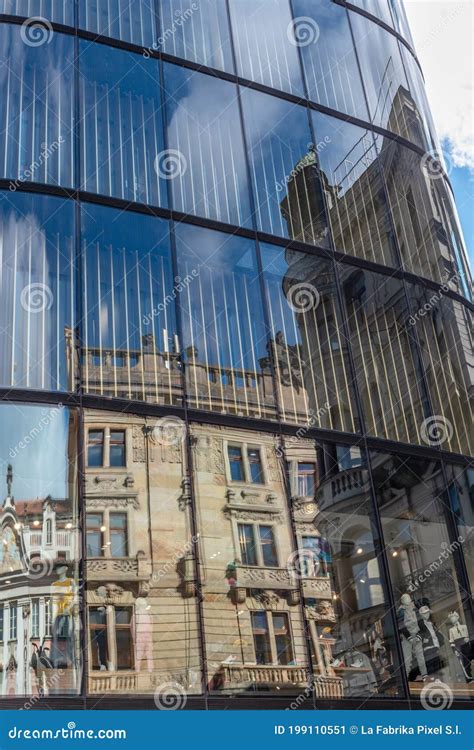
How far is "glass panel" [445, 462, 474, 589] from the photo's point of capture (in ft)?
70.2

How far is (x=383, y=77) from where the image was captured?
1099 inches

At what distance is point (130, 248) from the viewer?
20.8 m

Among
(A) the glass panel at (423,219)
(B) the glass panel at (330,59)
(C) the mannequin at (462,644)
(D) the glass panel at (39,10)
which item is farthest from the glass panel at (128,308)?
(C) the mannequin at (462,644)

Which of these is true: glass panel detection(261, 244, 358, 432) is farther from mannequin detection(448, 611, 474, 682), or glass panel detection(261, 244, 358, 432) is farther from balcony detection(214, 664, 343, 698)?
balcony detection(214, 664, 343, 698)

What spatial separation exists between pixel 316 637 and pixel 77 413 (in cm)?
662

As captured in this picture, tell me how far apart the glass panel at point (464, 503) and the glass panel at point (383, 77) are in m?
10.9

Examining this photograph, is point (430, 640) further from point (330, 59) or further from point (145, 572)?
point (330, 59)

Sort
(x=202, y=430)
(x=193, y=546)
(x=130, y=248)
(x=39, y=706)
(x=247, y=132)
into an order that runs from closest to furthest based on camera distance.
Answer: (x=39, y=706), (x=193, y=546), (x=202, y=430), (x=130, y=248), (x=247, y=132)

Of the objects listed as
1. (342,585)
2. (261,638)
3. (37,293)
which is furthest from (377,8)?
(261,638)

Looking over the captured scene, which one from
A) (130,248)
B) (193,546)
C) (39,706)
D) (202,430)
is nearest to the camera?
(39,706)

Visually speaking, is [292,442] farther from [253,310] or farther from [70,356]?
[70,356]

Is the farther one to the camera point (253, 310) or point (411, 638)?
point (253, 310)

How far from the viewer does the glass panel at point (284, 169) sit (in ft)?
76.0
